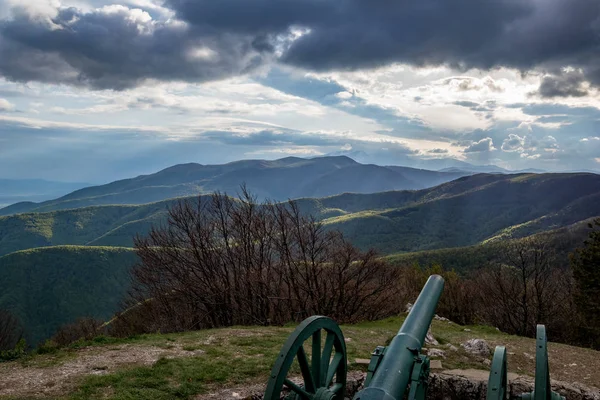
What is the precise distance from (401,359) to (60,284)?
143m

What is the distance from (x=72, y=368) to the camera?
32.2 feet

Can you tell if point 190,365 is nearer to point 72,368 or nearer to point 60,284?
point 72,368

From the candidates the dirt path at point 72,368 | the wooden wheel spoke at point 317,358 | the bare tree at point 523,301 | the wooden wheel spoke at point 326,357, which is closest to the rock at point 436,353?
the dirt path at point 72,368

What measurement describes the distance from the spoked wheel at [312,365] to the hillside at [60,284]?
4277 inches

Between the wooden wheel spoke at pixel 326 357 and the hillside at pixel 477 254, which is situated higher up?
the wooden wheel spoke at pixel 326 357

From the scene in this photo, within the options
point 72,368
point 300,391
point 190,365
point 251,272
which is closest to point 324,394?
point 300,391

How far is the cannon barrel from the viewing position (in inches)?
178

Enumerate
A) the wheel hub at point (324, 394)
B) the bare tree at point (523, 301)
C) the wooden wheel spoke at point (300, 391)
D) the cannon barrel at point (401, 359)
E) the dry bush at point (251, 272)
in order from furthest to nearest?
1. the bare tree at point (523, 301)
2. the dry bush at point (251, 272)
3. the wheel hub at point (324, 394)
4. the wooden wheel spoke at point (300, 391)
5. the cannon barrel at point (401, 359)

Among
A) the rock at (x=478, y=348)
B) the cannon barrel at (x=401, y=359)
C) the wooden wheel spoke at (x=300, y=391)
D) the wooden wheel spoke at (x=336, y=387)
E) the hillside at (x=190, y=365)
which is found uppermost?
the cannon barrel at (x=401, y=359)

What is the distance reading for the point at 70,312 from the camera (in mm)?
114875

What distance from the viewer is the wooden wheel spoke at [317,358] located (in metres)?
5.65

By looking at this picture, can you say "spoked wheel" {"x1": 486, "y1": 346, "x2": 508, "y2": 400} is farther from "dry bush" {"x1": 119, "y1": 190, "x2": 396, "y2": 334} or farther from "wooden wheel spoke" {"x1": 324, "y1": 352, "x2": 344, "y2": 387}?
"dry bush" {"x1": 119, "y1": 190, "x2": 396, "y2": 334}

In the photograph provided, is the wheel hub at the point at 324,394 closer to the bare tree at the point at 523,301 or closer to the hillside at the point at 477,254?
the bare tree at the point at 523,301

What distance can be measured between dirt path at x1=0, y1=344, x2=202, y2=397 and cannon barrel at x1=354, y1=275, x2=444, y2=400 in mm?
6730
